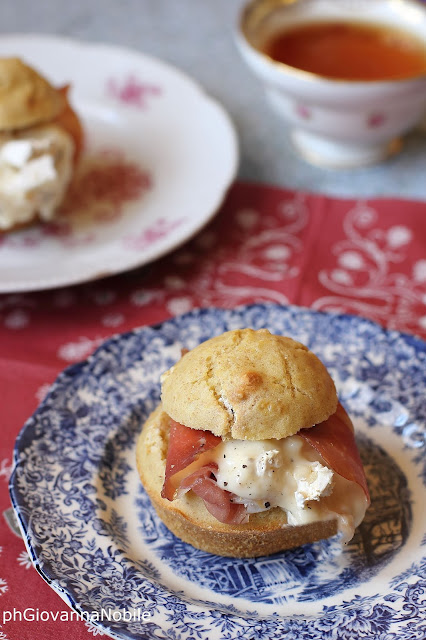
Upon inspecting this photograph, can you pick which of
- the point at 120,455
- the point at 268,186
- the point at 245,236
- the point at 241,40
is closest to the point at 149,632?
the point at 120,455

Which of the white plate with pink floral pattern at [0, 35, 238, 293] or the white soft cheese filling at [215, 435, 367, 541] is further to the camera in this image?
the white plate with pink floral pattern at [0, 35, 238, 293]

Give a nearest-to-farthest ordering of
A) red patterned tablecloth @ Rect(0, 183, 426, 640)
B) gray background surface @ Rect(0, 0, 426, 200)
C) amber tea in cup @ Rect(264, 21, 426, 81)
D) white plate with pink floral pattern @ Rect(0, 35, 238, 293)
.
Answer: red patterned tablecloth @ Rect(0, 183, 426, 640) → white plate with pink floral pattern @ Rect(0, 35, 238, 293) → amber tea in cup @ Rect(264, 21, 426, 81) → gray background surface @ Rect(0, 0, 426, 200)

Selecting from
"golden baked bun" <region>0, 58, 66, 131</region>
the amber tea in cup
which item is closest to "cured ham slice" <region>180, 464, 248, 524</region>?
"golden baked bun" <region>0, 58, 66, 131</region>

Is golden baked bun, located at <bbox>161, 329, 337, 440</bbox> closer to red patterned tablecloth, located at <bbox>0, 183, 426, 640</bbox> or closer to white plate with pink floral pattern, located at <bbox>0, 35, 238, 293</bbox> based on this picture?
red patterned tablecloth, located at <bbox>0, 183, 426, 640</bbox>

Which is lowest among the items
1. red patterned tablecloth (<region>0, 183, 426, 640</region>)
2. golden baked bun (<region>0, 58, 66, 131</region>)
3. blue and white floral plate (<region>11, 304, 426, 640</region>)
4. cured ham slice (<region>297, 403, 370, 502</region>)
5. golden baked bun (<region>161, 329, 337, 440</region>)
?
red patterned tablecloth (<region>0, 183, 426, 640</region>)

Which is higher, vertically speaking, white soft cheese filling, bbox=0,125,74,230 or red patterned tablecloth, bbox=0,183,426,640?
white soft cheese filling, bbox=0,125,74,230

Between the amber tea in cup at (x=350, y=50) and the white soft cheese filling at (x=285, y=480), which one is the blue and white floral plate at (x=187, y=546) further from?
the amber tea in cup at (x=350, y=50)

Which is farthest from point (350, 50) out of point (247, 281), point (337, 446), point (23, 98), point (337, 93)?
point (337, 446)
